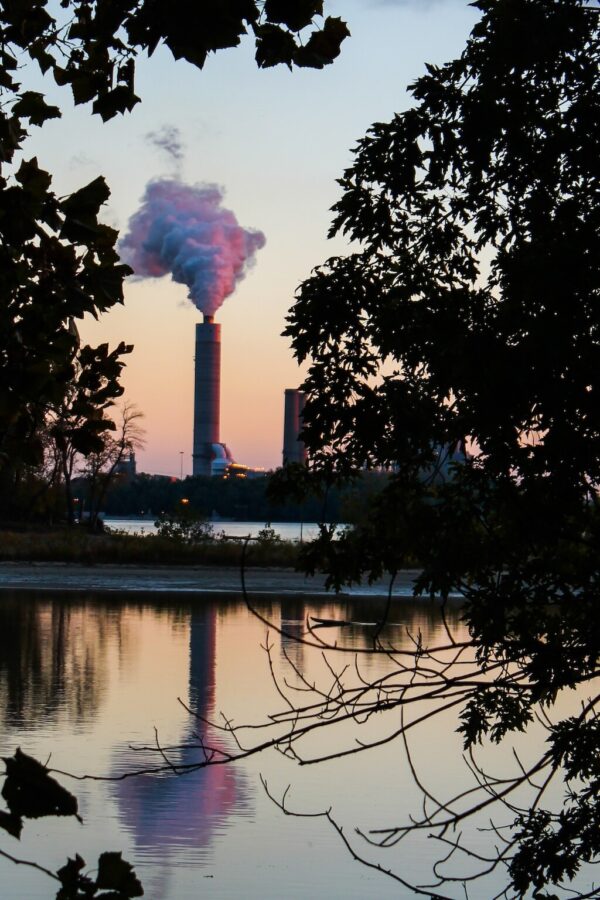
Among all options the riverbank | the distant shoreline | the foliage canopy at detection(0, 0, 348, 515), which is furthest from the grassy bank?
the foliage canopy at detection(0, 0, 348, 515)

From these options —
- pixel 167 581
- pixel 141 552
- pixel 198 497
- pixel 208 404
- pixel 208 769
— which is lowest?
pixel 208 769

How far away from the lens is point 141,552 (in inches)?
2066

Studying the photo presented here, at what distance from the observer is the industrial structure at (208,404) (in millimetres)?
140625

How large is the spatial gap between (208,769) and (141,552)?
123 feet

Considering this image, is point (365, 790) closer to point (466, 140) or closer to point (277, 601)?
point (466, 140)

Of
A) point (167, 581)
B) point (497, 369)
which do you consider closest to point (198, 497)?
point (167, 581)

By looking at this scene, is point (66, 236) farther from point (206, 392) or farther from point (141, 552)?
point (206, 392)

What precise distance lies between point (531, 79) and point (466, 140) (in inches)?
20.5

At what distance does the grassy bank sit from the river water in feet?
76.7

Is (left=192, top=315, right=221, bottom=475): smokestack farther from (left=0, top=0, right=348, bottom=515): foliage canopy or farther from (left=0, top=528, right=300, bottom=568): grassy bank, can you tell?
(left=0, top=0, right=348, bottom=515): foliage canopy

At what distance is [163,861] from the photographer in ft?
34.9

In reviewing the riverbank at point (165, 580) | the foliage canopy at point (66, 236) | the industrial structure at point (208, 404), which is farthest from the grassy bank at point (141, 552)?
the industrial structure at point (208, 404)

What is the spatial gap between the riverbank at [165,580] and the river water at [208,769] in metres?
13.8

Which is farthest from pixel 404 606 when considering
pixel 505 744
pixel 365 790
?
pixel 365 790
